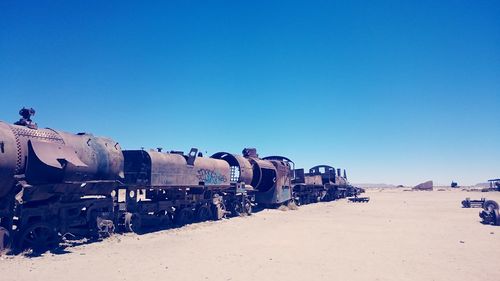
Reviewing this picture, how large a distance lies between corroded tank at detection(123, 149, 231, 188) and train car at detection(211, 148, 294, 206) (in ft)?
12.9

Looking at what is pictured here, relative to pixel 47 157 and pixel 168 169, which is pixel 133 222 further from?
pixel 47 157

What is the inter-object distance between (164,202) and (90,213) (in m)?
4.17

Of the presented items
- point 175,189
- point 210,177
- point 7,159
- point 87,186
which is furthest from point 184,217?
point 7,159

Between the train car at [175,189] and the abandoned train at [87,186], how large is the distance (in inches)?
1.7

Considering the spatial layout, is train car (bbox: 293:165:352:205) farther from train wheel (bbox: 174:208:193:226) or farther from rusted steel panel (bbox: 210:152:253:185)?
train wheel (bbox: 174:208:193:226)

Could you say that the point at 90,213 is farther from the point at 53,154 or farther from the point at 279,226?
the point at 279,226

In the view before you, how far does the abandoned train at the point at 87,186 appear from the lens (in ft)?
34.0

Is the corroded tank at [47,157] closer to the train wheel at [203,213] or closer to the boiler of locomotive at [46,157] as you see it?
the boiler of locomotive at [46,157]

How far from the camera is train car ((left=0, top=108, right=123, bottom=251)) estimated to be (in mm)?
10188

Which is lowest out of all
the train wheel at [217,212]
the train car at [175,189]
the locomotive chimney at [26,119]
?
the train wheel at [217,212]

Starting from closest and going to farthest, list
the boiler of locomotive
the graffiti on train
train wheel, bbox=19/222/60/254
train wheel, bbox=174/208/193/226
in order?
the boiler of locomotive → train wheel, bbox=19/222/60/254 → train wheel, bbox=174/208/193/226 → the graffiti on train

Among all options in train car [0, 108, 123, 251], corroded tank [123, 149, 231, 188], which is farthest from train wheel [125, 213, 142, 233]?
corroded tank [123, 149, 231, 188]

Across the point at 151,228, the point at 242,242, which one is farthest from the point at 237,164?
the point at 242,242

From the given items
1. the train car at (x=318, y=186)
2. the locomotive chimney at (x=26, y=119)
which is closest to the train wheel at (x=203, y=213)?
the locomotive chimney at (x=26, y=119)
